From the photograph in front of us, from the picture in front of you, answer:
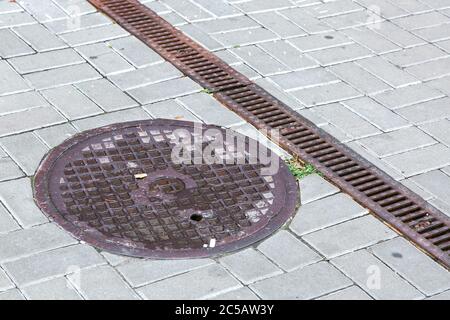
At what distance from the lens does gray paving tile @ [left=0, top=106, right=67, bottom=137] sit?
5.32 m

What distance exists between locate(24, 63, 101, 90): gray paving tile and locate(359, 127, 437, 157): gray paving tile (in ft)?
6.09

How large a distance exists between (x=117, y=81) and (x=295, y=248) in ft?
6.40

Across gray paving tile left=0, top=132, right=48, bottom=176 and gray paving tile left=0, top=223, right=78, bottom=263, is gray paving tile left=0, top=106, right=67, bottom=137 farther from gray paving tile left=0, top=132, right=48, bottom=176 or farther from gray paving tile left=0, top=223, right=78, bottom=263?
gray paving tile left=0, top=223, right=78, bottom=263

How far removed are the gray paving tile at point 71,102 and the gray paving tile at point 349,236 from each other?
5.56 feet

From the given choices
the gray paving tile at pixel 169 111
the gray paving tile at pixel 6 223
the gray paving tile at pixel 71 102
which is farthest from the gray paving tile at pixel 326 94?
the gray paving tile at pixel 6 223

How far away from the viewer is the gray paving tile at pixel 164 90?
5723 millimetres

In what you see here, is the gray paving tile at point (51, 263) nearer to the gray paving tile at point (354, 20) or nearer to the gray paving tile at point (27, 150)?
the gray paving tile at point (27, 150)

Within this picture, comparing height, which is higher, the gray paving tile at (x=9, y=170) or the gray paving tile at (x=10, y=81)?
the gray paving tile at (x=10, y=81)

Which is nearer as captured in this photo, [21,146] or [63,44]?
[21,146]

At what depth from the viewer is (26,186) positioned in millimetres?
4848

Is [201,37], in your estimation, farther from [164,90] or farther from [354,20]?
[354,20]

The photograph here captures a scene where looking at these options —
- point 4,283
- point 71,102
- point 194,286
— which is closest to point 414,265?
point 194,286
